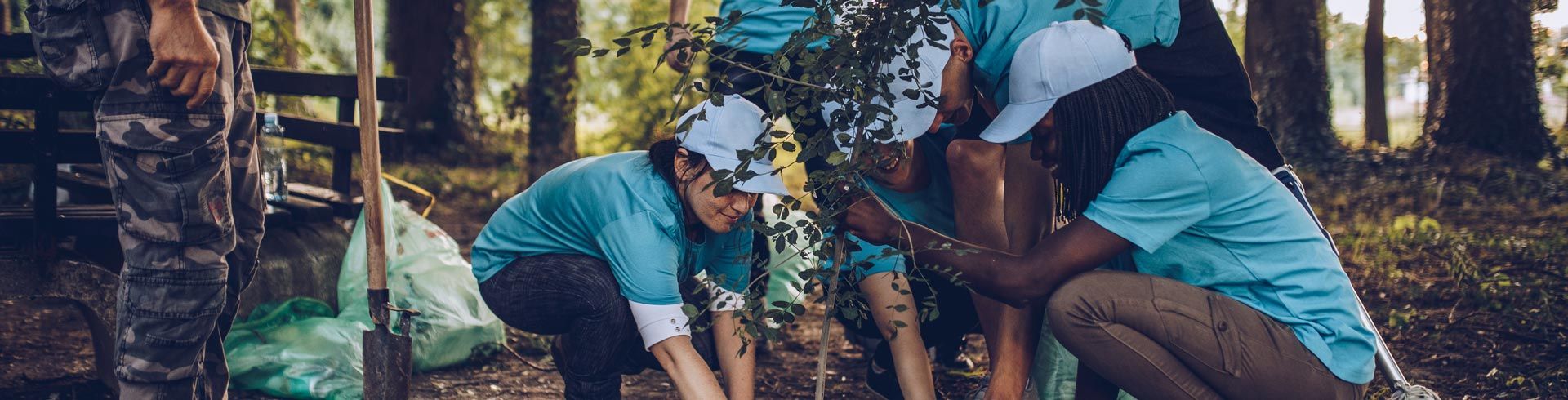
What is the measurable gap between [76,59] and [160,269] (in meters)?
0.47

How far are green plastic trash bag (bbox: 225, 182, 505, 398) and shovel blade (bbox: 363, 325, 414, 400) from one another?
35 centimetres

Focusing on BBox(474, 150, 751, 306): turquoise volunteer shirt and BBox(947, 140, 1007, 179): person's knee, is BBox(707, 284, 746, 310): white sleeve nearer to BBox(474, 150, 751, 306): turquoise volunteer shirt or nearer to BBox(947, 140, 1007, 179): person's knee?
BBox(474, 150, 751, 306): turquoise volunteer shirt

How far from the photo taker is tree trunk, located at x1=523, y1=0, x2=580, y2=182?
8.17m

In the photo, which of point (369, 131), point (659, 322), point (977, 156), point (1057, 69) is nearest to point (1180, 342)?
point (1057, 69)

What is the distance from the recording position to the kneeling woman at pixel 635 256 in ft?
8.59

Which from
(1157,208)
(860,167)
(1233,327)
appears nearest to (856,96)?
(860,167)

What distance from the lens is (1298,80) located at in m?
8.51

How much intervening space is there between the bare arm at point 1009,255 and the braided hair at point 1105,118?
0.42 ft

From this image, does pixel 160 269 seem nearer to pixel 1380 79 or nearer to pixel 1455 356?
pixel 1455 356

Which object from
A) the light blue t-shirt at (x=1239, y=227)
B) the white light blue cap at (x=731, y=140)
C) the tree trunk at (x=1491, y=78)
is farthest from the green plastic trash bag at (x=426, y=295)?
the tree trunk at (x=1491, y=78)

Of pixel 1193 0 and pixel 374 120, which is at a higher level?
pixel 1193 0

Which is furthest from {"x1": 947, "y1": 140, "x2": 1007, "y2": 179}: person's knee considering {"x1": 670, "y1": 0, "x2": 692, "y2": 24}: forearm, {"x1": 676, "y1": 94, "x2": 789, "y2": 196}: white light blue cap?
{"x1": 670, "y1": 0, "x2": 692, "y2": 24}: forearm

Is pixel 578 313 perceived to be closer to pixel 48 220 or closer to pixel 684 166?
pixel 684 166

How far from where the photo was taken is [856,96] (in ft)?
7.38
